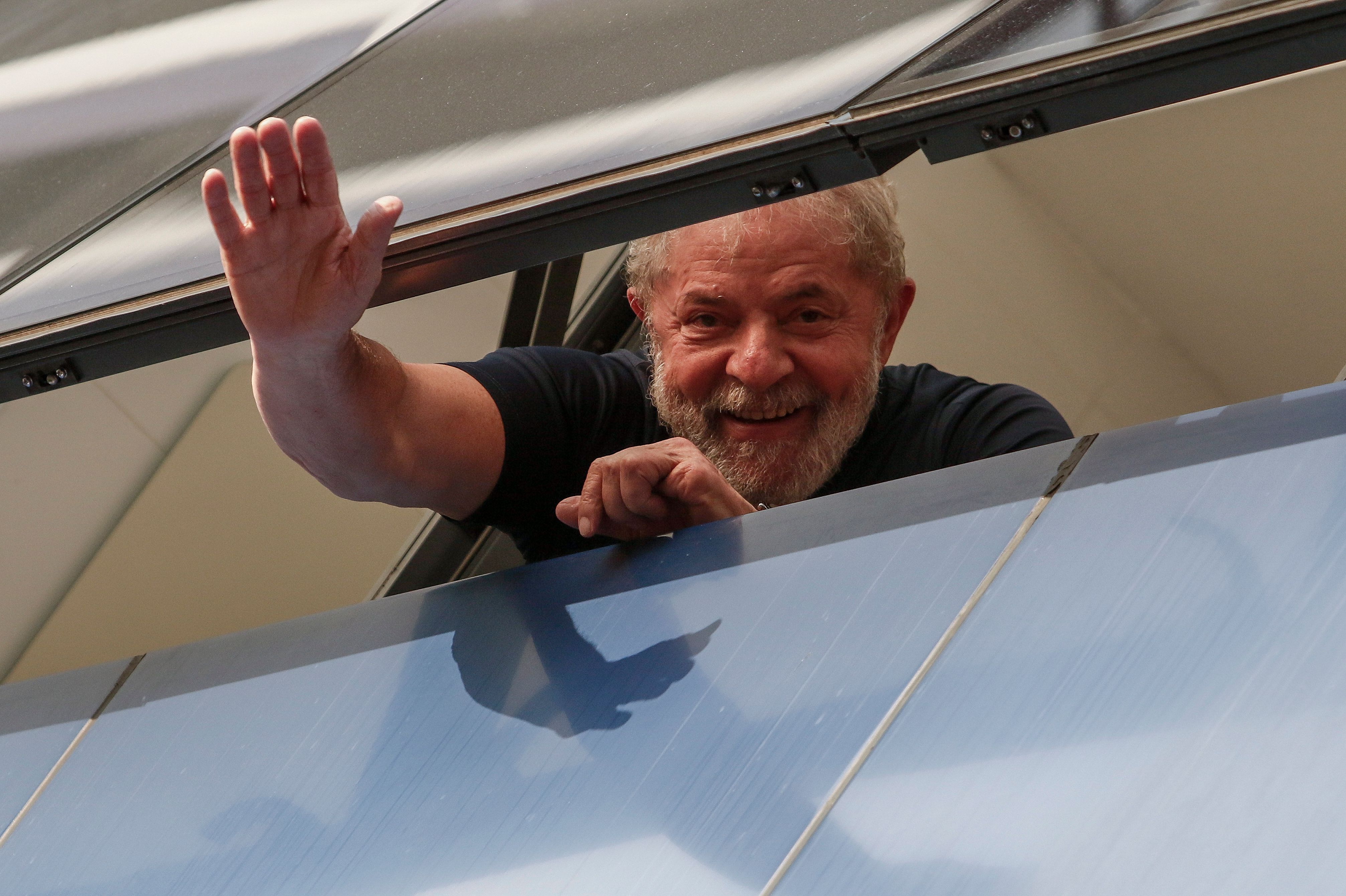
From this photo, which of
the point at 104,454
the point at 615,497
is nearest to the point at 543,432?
the point at 615,497

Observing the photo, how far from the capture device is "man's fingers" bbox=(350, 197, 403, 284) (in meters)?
1.09

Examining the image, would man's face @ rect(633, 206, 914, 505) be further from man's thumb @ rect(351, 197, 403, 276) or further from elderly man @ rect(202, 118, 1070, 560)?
man's thumb @ rect(351, 197, 403, 276)

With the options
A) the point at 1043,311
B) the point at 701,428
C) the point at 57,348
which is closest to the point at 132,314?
the point at 57,348

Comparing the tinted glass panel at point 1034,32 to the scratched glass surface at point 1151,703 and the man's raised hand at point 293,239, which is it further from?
the man's raised hand at point 293,239

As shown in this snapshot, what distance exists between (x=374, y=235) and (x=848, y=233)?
35.3 inches

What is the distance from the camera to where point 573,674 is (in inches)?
42.2

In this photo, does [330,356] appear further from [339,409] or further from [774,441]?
[774,441]

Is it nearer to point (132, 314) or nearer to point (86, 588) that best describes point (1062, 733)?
point (132, 314)

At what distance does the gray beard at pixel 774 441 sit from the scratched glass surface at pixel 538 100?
529 millimetres

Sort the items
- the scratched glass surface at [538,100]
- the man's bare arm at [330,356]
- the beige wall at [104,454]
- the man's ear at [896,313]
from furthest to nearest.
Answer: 1. the beige wall at [104,454]
2. the man's ear at [896,313]
3. the scratched glass surface at [538,100]
4. the man's bare arm at [330,356]

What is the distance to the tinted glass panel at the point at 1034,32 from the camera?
0.97m

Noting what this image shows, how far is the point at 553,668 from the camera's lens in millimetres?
1089

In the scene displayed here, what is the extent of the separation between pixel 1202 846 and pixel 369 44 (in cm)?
142

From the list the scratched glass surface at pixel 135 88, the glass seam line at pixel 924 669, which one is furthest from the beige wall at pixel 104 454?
the glass seam line at pixel 924 669
